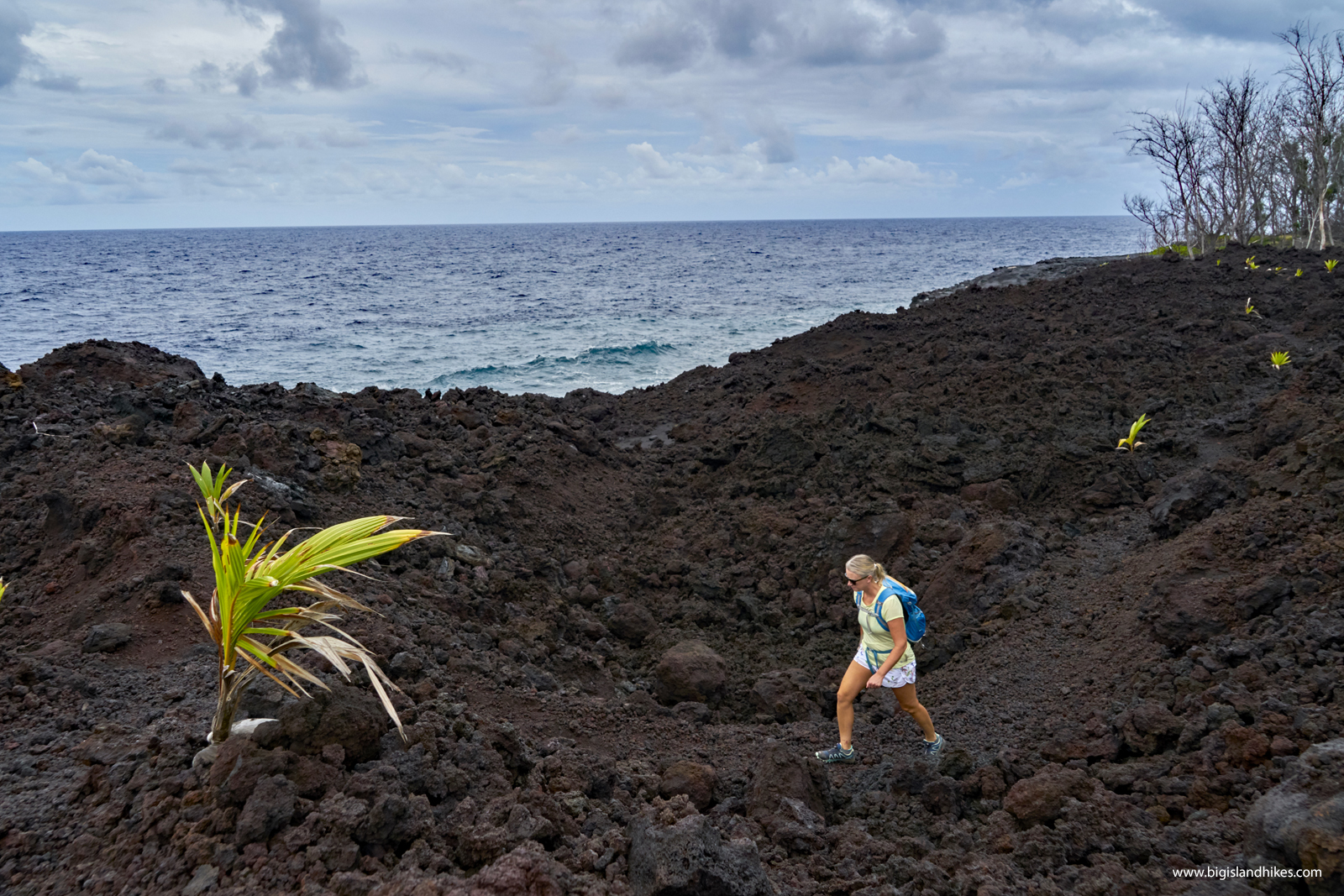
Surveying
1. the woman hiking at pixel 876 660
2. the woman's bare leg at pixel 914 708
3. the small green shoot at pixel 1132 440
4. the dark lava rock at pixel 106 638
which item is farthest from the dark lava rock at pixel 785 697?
the small green shoot at pixel 1132 440

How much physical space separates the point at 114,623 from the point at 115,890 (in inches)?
98.4

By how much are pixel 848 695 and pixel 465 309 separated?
34936 millimetres

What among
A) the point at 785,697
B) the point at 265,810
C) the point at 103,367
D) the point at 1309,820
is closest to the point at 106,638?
the point at 265,810

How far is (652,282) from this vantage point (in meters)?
49.3

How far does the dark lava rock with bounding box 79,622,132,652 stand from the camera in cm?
441

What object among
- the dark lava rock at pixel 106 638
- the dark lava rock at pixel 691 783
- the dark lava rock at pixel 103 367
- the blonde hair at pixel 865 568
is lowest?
the dark lava rock at pixel 691 783

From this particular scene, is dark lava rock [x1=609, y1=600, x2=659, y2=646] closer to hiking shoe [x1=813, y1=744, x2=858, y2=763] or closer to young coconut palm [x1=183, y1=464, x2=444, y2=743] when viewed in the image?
hiking shoe [x1=813, y1=744, x2=858, y2=763]

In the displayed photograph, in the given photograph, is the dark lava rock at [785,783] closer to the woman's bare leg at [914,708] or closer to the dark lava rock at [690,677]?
the woman's bare leg at [914,708]

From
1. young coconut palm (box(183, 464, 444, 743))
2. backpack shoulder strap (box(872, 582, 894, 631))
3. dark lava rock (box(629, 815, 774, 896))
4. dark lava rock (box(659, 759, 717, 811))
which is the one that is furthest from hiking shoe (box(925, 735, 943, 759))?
young coconut palm (box(183, 464, 444, 743))

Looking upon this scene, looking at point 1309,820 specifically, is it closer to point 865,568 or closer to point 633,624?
point 865,568

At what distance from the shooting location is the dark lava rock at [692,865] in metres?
2.77

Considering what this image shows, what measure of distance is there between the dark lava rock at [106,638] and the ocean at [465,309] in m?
16.5

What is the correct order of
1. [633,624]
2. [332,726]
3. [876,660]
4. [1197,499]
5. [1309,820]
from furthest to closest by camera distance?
[633,624] → [1197,499] → [876,660] → [332,726] → [1309,820]

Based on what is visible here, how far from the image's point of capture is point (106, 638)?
4438 mm
